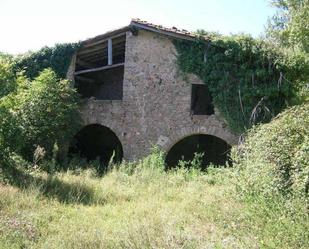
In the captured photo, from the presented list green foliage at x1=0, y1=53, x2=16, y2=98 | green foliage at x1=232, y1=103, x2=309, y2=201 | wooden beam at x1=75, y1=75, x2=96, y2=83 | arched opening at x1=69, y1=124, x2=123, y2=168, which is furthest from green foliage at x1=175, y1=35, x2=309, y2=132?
arched opening at x1=69, y1=124, x2=123, y2=168

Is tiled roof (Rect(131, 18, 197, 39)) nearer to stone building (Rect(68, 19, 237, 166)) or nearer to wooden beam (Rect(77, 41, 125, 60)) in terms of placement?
stone building (Rect(68, 19, 237, 166))

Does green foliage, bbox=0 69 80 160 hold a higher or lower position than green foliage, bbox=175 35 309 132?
lower

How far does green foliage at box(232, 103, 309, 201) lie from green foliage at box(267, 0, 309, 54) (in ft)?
27.8

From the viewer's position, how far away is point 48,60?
16.2 m

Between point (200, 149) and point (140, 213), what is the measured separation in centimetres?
966

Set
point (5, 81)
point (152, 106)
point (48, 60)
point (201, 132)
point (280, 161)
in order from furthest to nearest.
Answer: point (48, 60) → point (152, 106) → point (201, 132) → point (5, 81) → point (280, 161)

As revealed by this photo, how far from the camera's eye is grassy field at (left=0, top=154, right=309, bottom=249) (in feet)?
20.7

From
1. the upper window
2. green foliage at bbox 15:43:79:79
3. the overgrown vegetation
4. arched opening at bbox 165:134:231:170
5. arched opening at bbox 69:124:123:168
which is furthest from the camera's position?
arched opening at bbox 69:124:123:168

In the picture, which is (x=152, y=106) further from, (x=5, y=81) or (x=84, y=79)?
(x=5, y=81)

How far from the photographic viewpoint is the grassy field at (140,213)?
6305mm

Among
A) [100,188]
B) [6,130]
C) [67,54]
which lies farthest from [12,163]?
[67,54]

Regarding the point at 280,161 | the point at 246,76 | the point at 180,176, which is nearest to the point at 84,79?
the point at 246,76

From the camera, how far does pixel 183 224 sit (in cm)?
756

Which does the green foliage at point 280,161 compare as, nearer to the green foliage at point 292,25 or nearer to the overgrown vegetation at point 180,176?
the overgrown vegetation at point 180,176
